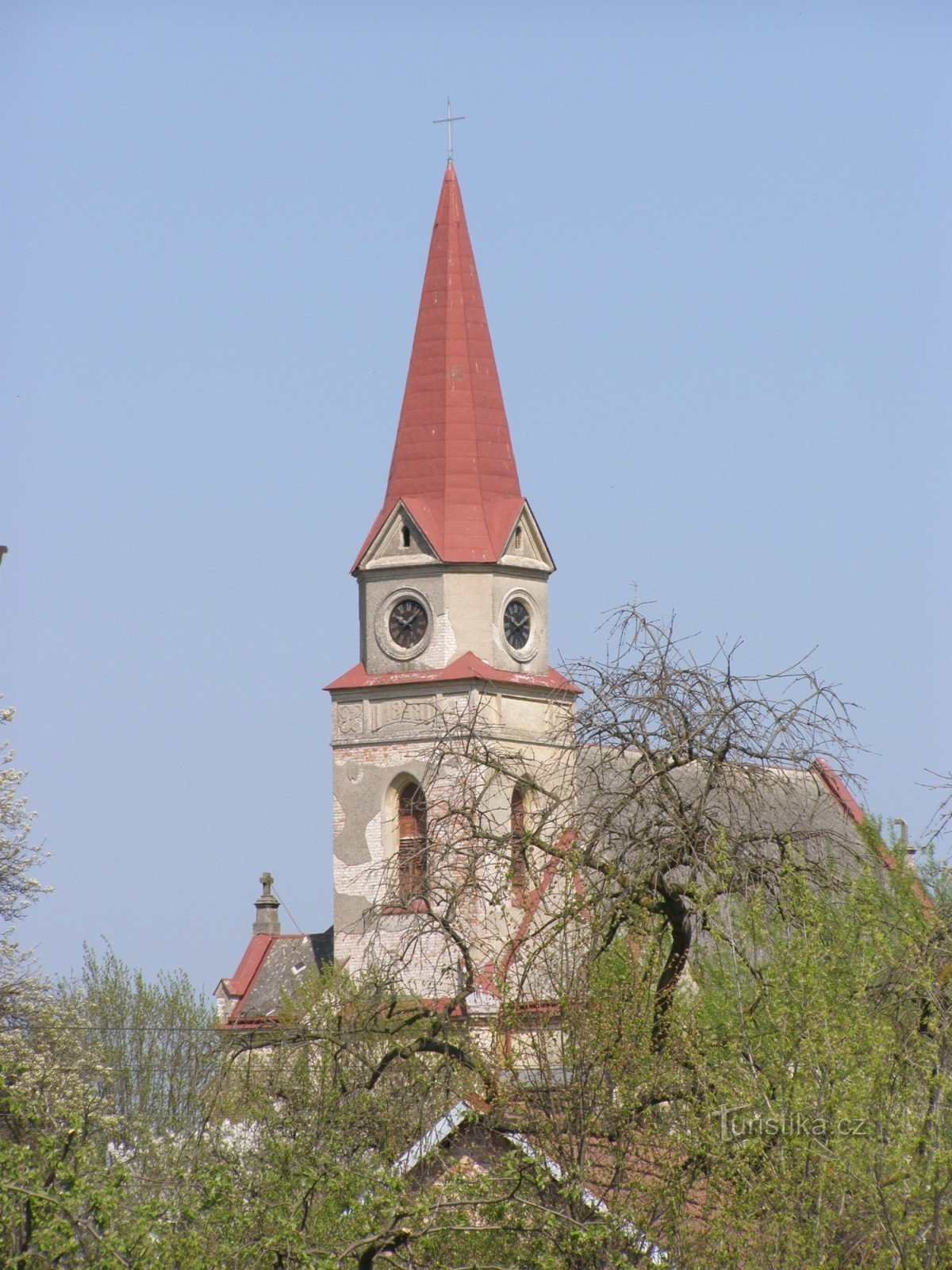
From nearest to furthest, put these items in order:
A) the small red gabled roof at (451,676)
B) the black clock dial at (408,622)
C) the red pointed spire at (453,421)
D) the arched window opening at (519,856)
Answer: the arched window opening at (519,856) < the small red gabled roof at (451,676) < the black clock dial at (408,622) < the red pointed spire at (453,421)

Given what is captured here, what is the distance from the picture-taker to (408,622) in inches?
2062

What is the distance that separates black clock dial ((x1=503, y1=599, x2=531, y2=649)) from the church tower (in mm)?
33

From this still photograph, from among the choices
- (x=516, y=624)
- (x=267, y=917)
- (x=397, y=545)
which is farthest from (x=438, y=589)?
(x=267, y=917)

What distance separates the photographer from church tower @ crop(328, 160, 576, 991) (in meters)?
51.8

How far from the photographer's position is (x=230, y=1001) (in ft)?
178

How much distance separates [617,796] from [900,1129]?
4703 mm

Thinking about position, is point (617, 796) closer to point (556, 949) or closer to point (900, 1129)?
point (556, 949)

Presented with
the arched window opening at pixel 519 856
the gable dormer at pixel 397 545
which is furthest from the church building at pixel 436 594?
the arched window opening at pixel 519 856

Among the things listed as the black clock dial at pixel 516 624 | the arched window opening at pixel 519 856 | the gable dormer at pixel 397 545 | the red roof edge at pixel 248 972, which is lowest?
the arched window opening at pixel 519 856

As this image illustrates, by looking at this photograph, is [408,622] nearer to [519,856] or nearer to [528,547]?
[528,547]

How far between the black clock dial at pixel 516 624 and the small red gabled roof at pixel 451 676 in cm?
70

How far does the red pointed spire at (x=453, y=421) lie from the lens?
172 feet

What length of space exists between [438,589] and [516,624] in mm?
1973

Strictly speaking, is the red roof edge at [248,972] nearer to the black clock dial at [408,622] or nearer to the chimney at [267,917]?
the chimney at [267,917]
